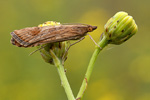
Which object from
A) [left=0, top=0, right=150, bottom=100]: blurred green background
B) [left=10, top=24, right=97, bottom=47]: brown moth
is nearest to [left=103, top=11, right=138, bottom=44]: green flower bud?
[left=10, top=24, right=97, bottom=47]: brown moth

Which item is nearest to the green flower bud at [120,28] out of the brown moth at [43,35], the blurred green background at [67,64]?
the brown moth at [43,35]

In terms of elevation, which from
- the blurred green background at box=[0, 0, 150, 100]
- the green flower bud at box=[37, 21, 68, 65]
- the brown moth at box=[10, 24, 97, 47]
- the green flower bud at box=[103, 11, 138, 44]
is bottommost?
the blurred green background at box=[0, 0, 150, 100]

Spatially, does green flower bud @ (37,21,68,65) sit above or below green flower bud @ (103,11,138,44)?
above

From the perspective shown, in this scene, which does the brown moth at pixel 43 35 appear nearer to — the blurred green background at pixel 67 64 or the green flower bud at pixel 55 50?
the green flower bud at pixel 55 50

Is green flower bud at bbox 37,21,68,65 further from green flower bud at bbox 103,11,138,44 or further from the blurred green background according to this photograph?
the blurred green background

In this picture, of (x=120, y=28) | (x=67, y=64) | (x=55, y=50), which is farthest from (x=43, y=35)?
(x=67, y=64)

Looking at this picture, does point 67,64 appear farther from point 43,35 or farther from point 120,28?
point 120,28

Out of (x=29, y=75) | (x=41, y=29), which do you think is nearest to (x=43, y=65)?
(x=29, y=75)

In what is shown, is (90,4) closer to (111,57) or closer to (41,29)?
(111,57)
